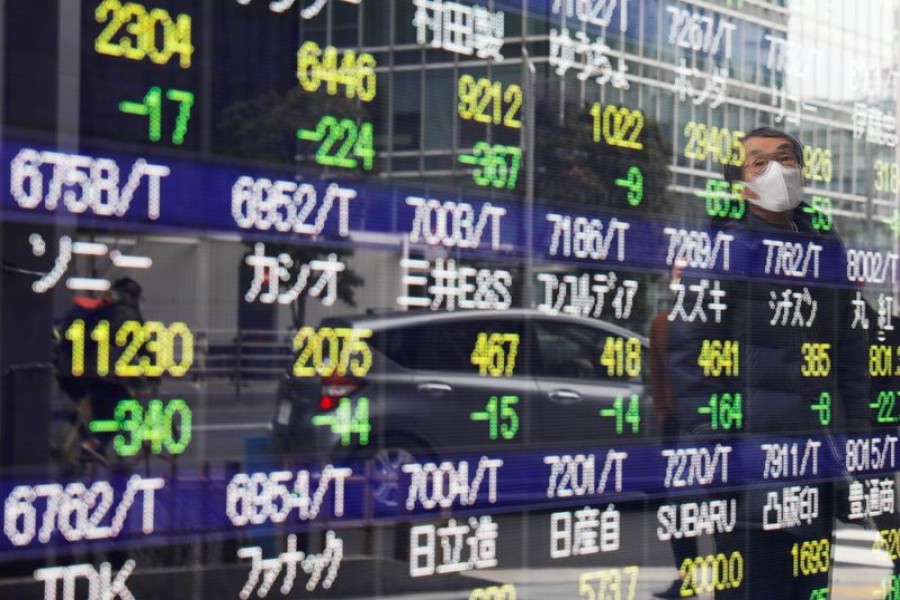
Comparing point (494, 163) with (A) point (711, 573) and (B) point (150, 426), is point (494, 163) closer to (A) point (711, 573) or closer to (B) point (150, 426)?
(B) point (150, 426)

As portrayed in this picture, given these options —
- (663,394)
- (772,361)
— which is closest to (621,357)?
(663,394)

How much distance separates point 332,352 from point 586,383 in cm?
87

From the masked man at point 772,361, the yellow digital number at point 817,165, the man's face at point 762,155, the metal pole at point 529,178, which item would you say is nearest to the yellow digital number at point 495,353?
the metal pole at point 529,178

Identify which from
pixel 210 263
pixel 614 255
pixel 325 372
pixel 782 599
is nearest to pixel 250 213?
pixel 210 263

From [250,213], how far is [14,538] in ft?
2.76

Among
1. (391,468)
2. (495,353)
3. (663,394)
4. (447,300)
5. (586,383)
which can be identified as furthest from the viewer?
(663,394)

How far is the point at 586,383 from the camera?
13.9 ft

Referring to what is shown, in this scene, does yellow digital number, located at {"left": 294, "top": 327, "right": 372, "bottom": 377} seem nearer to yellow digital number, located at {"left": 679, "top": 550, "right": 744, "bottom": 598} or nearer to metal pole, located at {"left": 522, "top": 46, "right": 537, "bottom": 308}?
metal pole, located at {"left": 522, "top": 46, "right": 537, "bottom": 308}

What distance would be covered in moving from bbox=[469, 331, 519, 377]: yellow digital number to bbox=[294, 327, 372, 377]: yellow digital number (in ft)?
1.10

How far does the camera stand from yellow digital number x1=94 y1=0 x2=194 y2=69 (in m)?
3.28

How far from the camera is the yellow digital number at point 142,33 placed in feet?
10.8

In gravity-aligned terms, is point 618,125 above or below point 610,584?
above

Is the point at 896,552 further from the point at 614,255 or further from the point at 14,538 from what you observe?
the point at 14,538

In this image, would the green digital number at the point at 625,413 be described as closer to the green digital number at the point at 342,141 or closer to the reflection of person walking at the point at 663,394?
the reflection of person walking at the point at 663,394
